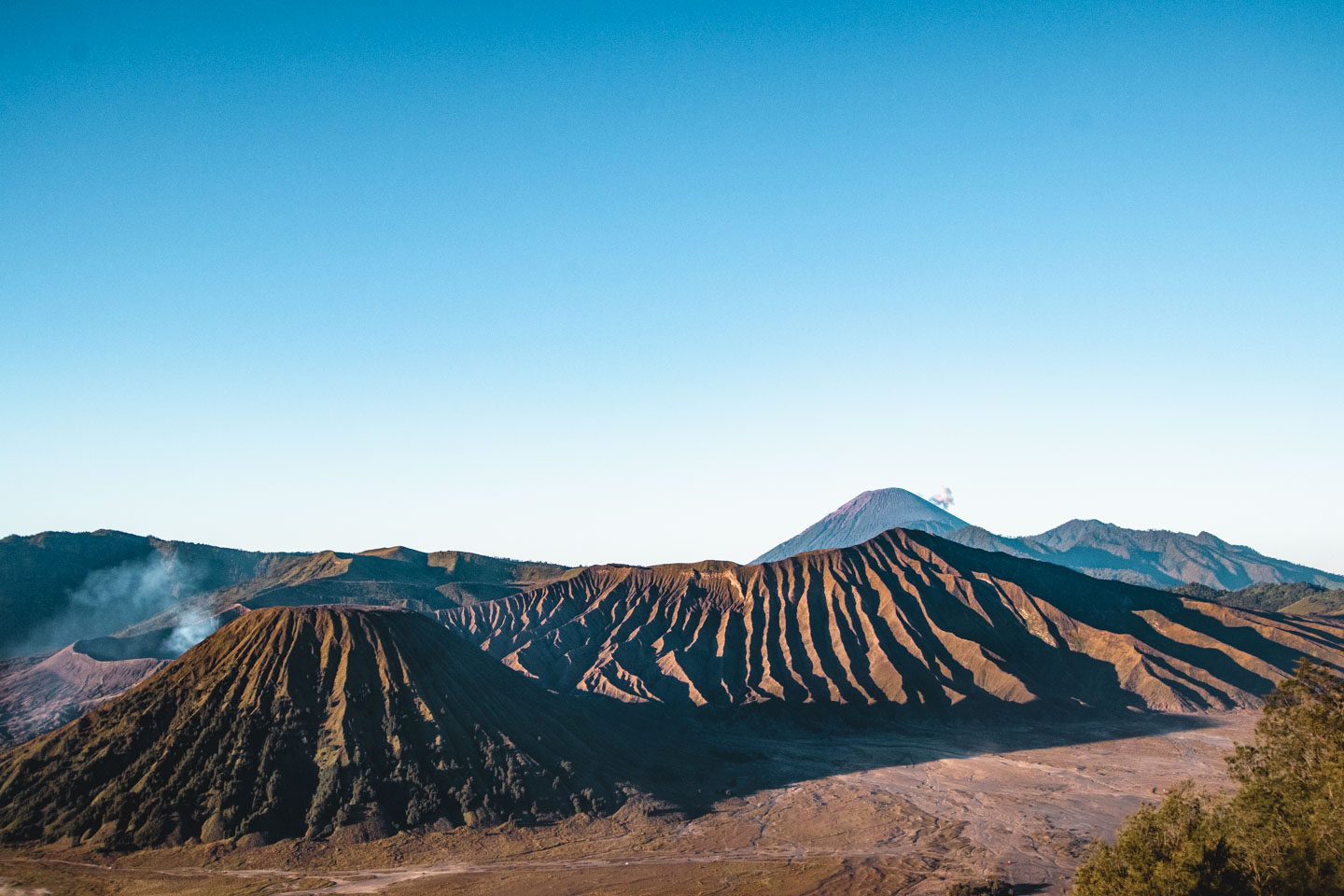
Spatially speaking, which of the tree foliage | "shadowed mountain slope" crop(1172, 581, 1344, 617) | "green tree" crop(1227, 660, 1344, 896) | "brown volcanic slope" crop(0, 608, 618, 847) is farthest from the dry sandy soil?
"shadowed mountain slope" crop(1172, 581, 1344, 617)

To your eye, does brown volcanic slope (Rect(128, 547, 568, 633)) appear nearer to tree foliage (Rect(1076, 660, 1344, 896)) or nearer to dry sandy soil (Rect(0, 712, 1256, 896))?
dry sandy soil (Rect(0, 712, 1256, 896))

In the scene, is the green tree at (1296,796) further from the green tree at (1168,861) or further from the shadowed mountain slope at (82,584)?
the shadowed mountain slope at (82,584)

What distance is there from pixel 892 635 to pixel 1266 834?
295 ft

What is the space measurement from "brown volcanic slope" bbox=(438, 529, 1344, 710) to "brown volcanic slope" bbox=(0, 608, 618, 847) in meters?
42.3

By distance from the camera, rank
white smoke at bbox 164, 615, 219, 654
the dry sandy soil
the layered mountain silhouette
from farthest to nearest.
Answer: the layered mountain silhouette
white smoke at bbox 164, 615, 219, 654
the dry sandy soil

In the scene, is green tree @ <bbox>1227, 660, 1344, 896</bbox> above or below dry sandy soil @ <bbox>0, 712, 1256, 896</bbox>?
above

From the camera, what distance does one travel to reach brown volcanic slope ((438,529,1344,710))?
375 ft

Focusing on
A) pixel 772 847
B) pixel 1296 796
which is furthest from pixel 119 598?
pixel 1296 796

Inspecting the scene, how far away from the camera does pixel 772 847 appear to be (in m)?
61.3

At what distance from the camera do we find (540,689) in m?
89.5

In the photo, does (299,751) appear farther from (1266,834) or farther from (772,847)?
(1266,834)

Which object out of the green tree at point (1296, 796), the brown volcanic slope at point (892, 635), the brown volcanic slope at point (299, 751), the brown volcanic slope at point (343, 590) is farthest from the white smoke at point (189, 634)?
the green tree at point (1296, 796)

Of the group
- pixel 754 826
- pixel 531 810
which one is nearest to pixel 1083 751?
pixel 754 826

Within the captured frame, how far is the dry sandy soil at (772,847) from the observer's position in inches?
2119
